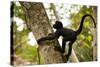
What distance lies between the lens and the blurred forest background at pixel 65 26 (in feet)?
6.05

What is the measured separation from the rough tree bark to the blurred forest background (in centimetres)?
4

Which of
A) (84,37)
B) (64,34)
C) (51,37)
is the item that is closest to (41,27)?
(51,37)

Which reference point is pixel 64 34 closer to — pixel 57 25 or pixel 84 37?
pixel 57 25

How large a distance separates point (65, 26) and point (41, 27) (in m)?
0.27

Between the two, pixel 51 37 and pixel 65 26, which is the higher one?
pixel 65 26

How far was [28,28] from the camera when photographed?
190cm

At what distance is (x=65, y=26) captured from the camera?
2.05 m

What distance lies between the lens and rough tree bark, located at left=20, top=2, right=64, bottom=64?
1.91 metres
